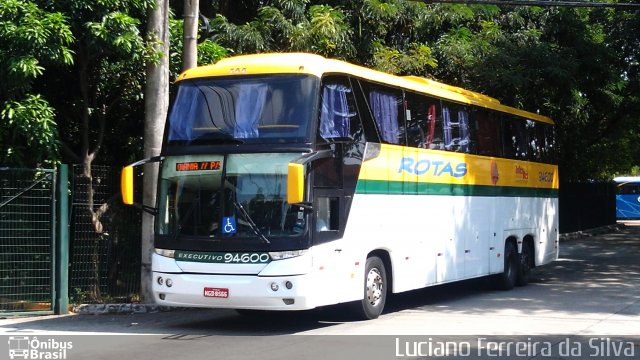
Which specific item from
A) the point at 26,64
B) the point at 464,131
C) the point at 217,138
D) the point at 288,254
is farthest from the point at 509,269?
the point at 26,64

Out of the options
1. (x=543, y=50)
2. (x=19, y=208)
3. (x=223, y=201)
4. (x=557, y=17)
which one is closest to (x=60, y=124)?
(x=19, y=208)

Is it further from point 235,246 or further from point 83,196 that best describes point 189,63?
point 235,246

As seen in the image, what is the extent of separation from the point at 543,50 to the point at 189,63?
10533mm

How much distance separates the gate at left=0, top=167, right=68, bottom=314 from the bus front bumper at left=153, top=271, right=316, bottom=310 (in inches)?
125

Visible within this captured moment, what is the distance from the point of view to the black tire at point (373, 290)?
1211 cm

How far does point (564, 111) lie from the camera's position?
25406 millimetres

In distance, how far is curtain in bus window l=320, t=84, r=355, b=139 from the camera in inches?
444

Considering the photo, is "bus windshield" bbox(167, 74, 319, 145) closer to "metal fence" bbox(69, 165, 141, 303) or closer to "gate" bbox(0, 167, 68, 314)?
"gate" bbox(0, 167, 68, 314)

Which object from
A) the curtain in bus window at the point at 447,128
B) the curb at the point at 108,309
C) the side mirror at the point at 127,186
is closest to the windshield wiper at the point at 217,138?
the side mirror at the point at 127,186

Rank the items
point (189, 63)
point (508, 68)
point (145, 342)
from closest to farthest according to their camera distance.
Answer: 1. point (145, 342)
2. point (189, 63)
3. point (508, 68)

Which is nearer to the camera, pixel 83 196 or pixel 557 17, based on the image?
pixel 83 196

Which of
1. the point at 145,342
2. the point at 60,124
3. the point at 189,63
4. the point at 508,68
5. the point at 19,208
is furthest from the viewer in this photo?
the point at 508,68

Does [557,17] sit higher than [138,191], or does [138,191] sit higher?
[557,17]

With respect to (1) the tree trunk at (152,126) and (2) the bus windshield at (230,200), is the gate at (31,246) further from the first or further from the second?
(2) the bus windshield at (230,200)
